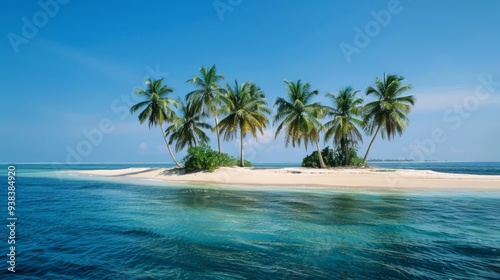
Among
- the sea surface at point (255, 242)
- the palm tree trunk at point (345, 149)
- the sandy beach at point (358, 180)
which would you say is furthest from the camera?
the palm tree trunk at point (345, 149)

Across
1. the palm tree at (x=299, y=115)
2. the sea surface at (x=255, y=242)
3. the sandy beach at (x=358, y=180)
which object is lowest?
the sea surface at (x=255, y=242)

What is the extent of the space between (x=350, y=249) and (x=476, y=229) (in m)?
4.94

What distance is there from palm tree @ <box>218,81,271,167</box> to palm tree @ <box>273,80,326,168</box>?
7.20ft

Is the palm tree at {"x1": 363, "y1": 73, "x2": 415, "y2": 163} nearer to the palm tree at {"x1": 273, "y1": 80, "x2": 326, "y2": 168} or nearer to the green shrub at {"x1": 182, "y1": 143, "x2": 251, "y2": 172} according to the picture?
the palm tree at {"x1": 273, "y1": 80, "x2": 326, "y2": 168}

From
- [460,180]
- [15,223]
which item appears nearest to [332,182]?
[460,180]

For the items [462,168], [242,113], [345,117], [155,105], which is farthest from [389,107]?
[462,168]

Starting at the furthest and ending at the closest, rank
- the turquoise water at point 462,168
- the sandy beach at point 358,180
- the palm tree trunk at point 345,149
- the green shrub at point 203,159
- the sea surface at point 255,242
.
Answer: the turquoise water at point 462,168, the palm tree trunk at point 345,149, the green shrub at point 203,159, the sandy beach at point 358,180, the sea surface at point 255,242

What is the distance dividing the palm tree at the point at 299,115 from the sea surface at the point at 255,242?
761 inches

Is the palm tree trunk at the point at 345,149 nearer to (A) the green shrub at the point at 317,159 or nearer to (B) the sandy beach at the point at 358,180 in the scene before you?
(A) the green shrub at the point at 317,159

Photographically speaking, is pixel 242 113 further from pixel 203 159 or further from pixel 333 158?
pixel 333 158

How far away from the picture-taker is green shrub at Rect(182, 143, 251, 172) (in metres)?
28.6

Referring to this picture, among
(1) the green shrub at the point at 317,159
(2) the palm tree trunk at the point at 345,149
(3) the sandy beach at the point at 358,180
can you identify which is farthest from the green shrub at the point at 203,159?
(2) the palm tree trunk at the point at 345,149

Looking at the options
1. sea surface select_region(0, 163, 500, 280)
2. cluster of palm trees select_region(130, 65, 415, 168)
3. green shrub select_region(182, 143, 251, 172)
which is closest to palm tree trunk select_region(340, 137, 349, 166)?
cluster of palm trees select_region(130, 65, 415, 168)

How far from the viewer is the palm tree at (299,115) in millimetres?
30875
